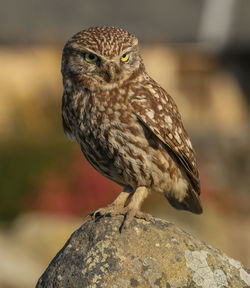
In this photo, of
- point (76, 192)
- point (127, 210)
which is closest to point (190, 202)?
point (127, 210)

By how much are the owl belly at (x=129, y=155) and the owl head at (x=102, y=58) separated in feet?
1.15

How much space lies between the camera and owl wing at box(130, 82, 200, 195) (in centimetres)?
535

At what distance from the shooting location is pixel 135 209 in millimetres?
4992

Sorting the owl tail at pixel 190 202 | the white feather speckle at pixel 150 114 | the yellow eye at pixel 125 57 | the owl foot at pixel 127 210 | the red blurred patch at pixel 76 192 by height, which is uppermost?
the red blurred patch at pixel 76 192

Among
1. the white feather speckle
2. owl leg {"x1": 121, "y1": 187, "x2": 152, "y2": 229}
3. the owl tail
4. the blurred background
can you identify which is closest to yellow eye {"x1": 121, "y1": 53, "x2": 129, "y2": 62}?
the white feather speckle

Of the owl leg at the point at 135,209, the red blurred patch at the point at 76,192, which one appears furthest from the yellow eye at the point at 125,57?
the red blurred patch at the point at 76,192

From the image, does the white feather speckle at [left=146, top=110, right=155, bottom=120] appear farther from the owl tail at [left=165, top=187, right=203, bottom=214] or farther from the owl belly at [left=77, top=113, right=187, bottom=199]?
the owl tail at [left=165, top=187, right=203, bottom=214]

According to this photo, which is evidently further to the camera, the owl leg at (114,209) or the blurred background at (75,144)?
the blurred background at (75,144)

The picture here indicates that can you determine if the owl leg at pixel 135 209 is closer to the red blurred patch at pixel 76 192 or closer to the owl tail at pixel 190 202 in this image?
the owl tail at pixel 190 202

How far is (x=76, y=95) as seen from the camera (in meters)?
5.41

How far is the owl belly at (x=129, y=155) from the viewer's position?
523cm

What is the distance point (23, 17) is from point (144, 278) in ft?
65.6

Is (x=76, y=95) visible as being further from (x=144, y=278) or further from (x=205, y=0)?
(x=205, y=0)

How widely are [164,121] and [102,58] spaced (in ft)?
2.30
